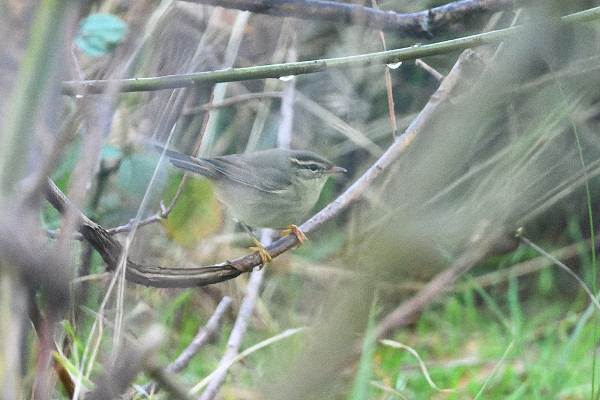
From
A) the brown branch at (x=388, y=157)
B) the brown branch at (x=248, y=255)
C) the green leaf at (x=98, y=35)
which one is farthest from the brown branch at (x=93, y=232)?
the green leaf at (x=98, y=35)

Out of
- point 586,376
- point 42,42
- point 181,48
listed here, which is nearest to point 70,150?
point 181,48

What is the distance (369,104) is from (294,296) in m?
1.19

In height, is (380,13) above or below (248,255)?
above

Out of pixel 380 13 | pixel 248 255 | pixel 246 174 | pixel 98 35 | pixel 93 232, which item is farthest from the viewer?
pixel 246 174

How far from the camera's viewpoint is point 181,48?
2.28 metres

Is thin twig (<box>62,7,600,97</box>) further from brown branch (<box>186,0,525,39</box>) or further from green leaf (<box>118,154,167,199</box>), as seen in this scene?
green leaf (<box>118,154,167,199</box>)

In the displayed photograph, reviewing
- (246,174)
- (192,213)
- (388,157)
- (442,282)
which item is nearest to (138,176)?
(192,213)

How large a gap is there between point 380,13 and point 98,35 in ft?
3.34

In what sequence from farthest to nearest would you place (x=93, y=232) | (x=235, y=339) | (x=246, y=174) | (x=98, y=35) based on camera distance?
(x=246, y=174)
(x=235, y=339)
(x=98, y=35)
(x=93, y=232)

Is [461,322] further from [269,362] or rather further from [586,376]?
[269,362]

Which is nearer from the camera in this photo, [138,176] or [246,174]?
[138,176]

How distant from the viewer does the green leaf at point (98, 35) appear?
198 cm

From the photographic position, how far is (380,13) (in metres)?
2.38

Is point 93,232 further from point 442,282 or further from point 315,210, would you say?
point 315,210
